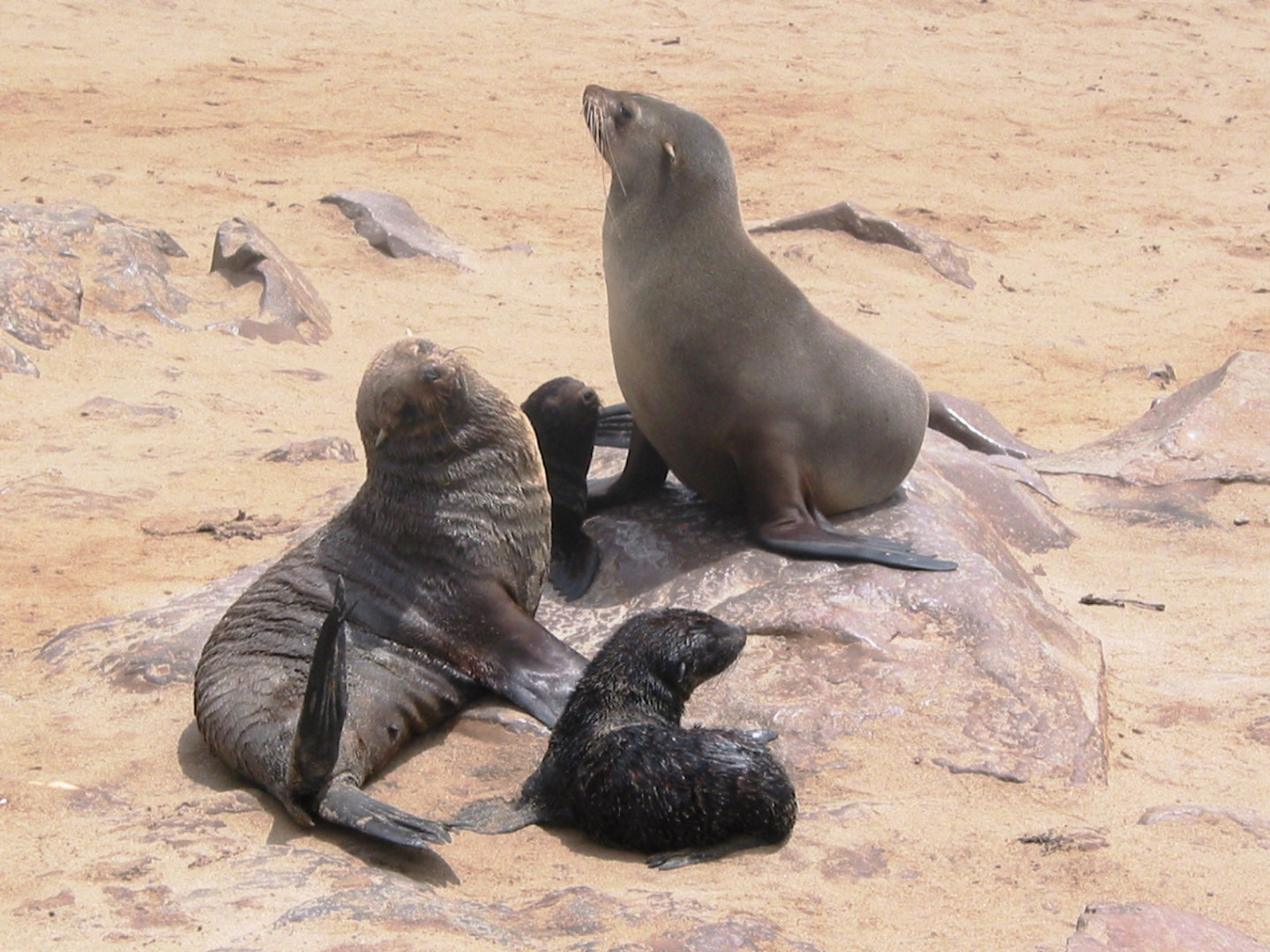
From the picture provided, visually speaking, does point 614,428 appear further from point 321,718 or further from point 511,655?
point 321,718

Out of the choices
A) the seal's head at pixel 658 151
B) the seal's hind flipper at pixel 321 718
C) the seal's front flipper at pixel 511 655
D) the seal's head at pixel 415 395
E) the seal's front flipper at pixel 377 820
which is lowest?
the seal's front flipper at pixel 511 655

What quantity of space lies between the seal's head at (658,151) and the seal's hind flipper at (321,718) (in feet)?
8.08

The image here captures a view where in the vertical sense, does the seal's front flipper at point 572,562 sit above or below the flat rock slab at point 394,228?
above

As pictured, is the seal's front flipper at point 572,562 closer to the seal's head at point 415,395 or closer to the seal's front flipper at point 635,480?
the seal's front flipper at point 635,480

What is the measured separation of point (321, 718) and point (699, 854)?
0.90 metres

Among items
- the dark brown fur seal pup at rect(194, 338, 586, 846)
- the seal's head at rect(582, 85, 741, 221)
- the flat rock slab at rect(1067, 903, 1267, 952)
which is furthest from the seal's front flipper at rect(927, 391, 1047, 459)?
the flat rock slab at rect(1067, 903, 1267, 952)

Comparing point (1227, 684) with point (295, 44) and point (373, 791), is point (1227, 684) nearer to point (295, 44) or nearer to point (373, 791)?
point (373, 791)

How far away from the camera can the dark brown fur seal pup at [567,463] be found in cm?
544

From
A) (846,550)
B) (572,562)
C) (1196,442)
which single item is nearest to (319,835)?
(572,562)

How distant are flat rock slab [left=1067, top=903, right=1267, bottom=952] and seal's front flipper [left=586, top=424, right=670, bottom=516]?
285 centimetres

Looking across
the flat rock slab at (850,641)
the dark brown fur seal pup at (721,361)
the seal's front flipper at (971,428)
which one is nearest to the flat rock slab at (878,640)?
the flat rock slab at (850,641)

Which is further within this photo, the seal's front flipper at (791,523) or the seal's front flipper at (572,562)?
the seal's front flipper at (572,562)

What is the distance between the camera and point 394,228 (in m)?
11.6

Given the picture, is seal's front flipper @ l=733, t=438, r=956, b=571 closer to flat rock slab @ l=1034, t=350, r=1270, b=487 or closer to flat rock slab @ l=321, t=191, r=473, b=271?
flat rock slab @ l=1034, t=350, r=1270, b=487
